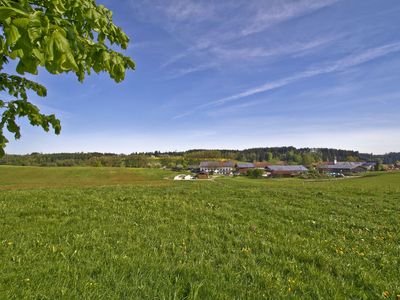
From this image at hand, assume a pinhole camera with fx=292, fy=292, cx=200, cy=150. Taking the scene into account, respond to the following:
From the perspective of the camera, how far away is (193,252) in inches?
329

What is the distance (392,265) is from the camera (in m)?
7.77

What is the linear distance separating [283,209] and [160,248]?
8.63 meters

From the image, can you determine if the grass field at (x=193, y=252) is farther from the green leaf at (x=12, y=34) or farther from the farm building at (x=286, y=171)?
the farm building at (x=286, y=171)

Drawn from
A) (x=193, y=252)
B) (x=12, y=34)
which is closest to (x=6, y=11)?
(x=12, y=34)

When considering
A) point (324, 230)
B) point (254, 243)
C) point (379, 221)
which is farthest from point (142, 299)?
point (379, 221)

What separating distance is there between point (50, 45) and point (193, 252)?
703 centimetres

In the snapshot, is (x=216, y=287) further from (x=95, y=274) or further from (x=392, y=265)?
(x=392, y=265)

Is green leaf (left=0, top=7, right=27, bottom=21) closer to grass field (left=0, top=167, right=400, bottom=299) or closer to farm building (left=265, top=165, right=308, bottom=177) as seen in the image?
grass field (left=0, top=167, right=400, bottom=299)

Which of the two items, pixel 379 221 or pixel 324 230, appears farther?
pixel 379 221

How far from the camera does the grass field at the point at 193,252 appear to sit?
590cm

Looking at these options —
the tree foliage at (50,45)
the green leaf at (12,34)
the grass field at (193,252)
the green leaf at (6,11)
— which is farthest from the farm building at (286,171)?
the green leaf at (6,11)

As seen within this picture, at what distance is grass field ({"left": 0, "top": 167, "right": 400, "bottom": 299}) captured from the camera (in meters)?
5.90

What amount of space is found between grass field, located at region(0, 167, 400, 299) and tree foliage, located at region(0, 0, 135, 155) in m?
3.23

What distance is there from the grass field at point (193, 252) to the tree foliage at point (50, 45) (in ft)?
10.6
